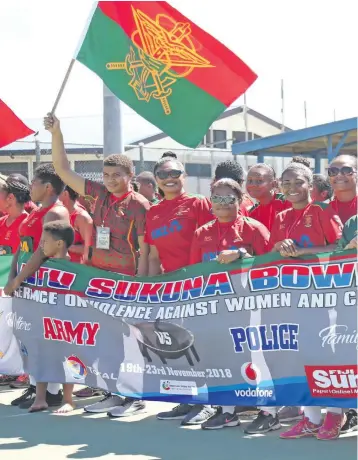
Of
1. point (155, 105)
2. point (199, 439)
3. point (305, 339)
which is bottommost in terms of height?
point (199, 439)

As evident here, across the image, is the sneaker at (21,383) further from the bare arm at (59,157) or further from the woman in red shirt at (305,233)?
the woman in red shirt at (305,233)

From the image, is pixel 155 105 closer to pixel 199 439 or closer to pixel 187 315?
pixel 187 315

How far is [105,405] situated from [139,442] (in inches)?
46.0

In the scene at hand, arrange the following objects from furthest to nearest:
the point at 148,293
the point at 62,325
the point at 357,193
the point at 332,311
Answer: the point at 62,325, the point at 148,293, the point at 357,193, the point at 332,311

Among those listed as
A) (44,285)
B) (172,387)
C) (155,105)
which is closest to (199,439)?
(172,387)

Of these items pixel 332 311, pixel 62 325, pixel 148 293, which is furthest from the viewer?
pixel 62 325

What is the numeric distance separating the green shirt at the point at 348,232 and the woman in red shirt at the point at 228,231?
78 centimetres

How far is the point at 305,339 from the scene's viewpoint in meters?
6.13

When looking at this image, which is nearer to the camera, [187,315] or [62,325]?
[187,315]

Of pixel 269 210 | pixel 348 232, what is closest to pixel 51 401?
pixel 269 210

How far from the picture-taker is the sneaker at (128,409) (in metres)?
7.24

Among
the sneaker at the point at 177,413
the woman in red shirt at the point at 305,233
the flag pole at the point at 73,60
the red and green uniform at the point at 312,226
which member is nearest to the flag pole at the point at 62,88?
the flag pole at the point at 73,60

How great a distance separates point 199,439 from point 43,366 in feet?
6.20

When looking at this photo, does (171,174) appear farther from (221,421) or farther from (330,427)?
(330,427)
